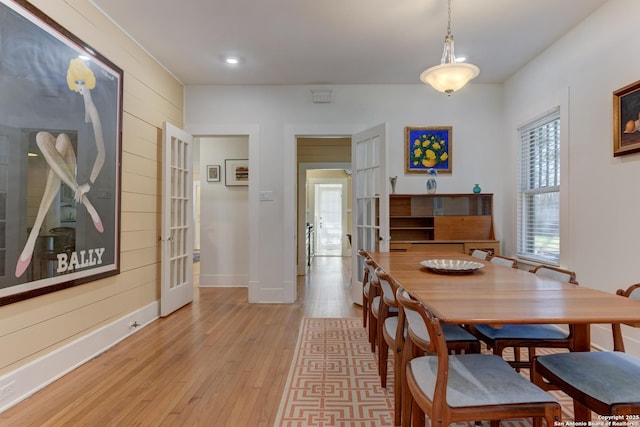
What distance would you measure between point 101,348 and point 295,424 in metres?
1.94

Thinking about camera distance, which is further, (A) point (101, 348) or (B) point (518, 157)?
(B) point (518, 157)

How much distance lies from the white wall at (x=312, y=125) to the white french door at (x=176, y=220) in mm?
558

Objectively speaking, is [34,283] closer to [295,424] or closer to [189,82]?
[295,424]

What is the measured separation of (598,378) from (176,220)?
3989 mm

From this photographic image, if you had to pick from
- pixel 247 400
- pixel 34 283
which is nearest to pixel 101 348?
pixel 34 283

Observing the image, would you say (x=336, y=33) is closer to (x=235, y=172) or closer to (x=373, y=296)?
(x=373, y=296)

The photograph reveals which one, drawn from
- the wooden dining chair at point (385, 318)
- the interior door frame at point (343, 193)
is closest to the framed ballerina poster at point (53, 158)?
the wooden dining chair at point (385, 318)

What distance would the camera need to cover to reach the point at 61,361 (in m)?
2.38

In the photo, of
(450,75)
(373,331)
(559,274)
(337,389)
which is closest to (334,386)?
(337,389)

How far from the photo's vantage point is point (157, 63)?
12.3 ft

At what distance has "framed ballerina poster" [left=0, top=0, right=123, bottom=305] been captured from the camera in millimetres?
1959

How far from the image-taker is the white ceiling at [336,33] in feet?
9.02

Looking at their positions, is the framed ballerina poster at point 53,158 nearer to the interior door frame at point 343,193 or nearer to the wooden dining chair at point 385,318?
the wooden dining chair at point 385,318

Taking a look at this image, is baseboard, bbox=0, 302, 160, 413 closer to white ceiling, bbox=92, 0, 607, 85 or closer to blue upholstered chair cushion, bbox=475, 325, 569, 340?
white ceiling, bbox=92, 0, 607, 85
